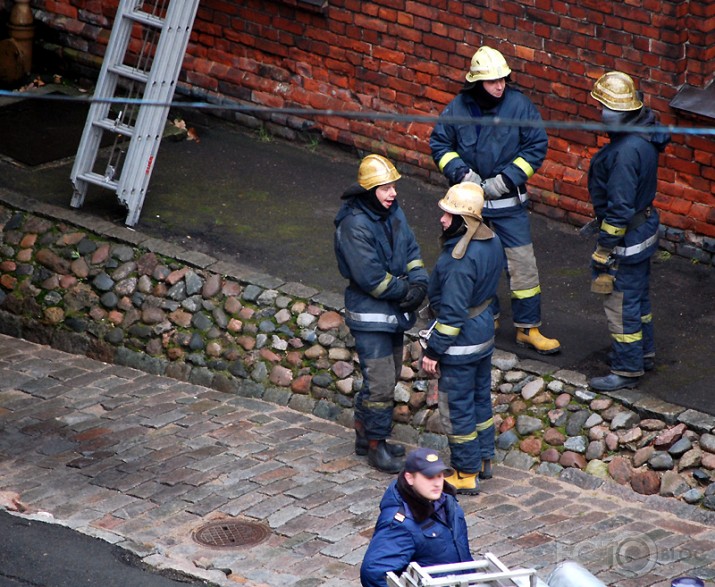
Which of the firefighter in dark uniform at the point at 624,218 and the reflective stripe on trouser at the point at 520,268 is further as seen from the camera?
the reflective stripe on trouser at the point at 520,268

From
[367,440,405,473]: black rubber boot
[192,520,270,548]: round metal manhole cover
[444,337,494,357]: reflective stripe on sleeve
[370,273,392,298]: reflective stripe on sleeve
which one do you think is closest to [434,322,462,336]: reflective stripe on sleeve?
[444,337,494,357]: reflective stripe on sleeve

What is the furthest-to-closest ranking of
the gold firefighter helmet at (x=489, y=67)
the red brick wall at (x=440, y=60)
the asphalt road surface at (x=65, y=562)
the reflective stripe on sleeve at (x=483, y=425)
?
the red brick wall at (x=440, y=60) < the gold firefighter helmet at (x=489, y=67) < the reflective stripe on sleeve at (x=483, y=425) < the asphalt road surface at (x=65, y=562)

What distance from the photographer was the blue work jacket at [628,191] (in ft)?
29.0

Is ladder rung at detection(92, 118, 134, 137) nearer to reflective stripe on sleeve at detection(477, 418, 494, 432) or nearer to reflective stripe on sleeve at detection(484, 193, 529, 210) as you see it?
reflective stripe on sleeve at detection(484, 193, 529, 210)

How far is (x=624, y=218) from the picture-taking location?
8883 millimetres

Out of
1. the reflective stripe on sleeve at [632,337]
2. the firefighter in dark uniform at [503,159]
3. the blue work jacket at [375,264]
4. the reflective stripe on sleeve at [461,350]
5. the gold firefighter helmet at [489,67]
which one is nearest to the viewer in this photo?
the reflective stripe on sleeve at [461,350]

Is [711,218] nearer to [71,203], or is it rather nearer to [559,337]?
Result: [559,337]

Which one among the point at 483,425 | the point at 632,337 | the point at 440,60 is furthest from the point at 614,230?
the point at 440,60


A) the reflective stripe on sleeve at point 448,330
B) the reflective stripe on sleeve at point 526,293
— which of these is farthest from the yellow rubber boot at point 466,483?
the reflective stripe on sleeve at point 526,293

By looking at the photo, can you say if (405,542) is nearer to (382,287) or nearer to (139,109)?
(382,287)

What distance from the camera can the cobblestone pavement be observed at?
7.90 metres

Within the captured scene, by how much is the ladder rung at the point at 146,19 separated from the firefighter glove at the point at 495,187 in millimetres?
3391

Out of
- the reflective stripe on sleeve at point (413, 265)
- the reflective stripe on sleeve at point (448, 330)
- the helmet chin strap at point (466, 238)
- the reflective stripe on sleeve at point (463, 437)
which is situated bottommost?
the reflective stripe on sleeve at point (463, 437)

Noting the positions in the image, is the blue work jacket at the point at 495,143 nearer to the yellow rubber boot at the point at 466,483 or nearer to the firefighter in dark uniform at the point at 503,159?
the firefighter in dark uniform at the point at 503,159
